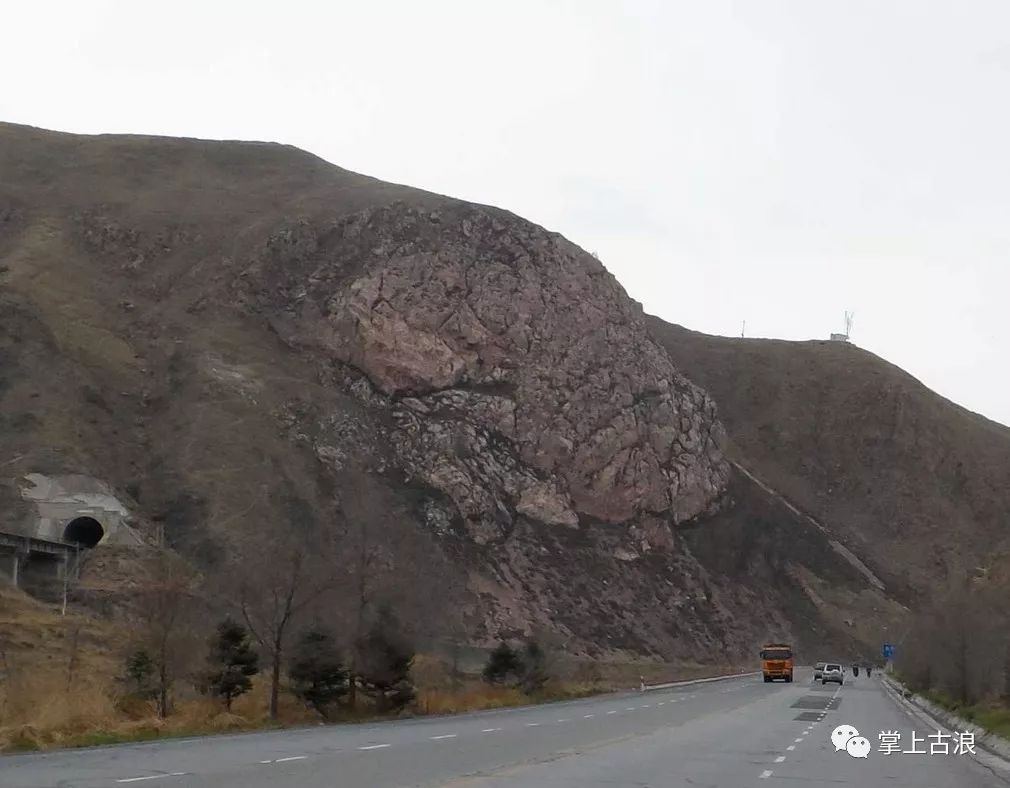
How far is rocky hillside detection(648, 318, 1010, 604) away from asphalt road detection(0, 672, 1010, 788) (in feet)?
257

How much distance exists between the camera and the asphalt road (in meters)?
15.4

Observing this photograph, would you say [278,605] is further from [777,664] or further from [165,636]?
[777,664]

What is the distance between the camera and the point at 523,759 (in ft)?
62.0

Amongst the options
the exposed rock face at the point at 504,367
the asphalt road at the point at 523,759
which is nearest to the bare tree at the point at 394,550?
the exposed rock face at the point at 504,367

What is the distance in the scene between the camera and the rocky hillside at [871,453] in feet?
356

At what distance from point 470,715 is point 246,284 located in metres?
57.8

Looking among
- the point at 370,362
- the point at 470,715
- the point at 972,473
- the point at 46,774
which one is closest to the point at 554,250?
the point at 370,362

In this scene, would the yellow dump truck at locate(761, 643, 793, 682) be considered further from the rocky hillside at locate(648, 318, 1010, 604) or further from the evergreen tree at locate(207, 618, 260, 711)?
the evergreen tree at locate(207, 618, 260, 711)

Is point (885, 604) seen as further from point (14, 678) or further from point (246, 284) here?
point (14, 678)

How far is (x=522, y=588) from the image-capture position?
234 ft

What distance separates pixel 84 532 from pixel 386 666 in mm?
34248

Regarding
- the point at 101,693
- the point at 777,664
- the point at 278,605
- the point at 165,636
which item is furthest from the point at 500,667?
the point at 777,664

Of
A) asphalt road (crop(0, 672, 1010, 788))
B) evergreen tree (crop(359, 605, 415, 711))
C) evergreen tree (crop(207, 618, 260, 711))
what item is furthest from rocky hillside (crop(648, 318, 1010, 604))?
evergreen tree (crop(207, 618, 260, 711))

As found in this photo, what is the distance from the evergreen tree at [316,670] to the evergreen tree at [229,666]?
4.71 feet
